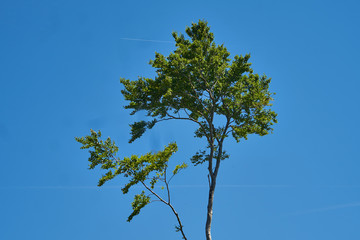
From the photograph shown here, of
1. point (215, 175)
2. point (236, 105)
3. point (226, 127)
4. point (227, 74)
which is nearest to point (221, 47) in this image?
point (227, 74)

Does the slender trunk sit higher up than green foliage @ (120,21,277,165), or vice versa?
green foliage @ (120,21,277,165)

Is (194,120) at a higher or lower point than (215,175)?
higher

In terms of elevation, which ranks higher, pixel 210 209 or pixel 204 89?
pixel 204 89

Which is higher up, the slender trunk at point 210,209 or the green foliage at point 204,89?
the green foliage at point 204,89

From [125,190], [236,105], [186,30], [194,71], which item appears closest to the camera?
[125,190]

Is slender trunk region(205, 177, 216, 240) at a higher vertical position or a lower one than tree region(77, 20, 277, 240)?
lower

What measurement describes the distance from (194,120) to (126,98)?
4.32 m

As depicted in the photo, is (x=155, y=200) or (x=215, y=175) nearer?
(x=155, y=200)

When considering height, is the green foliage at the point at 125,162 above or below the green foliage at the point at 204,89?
below

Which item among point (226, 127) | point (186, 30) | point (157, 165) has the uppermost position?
point (186, 30)

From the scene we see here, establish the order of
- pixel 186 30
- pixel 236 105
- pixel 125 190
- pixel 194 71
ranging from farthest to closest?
pixel 186 30
pixel 236 105
pixel 194 71
pixel 125 190

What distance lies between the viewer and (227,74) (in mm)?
16641

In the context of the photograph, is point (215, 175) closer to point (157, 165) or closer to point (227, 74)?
point (157, 165)

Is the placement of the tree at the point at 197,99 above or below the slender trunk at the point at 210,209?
above
